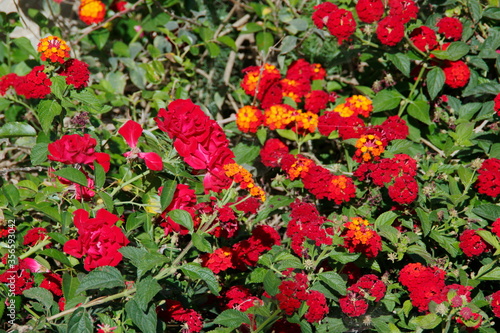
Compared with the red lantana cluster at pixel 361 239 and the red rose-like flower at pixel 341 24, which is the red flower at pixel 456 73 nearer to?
the red rose-like flower at pixel 341 24

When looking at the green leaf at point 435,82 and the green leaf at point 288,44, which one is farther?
the green leaf at point 288,44

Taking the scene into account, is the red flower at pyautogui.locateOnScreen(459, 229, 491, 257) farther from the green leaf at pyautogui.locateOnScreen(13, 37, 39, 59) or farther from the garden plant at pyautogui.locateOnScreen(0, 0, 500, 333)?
the green leaf at pyautogui.locateOnScreen(13, 37, 39, 59)

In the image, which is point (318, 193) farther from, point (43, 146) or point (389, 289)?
point (43, 146)

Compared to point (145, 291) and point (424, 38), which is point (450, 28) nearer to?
point (424, 38)

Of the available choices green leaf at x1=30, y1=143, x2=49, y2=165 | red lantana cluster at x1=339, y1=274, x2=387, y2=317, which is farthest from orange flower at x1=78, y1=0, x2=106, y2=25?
red lantana cluster at x1=339, y1=274, x2=387, y2=317


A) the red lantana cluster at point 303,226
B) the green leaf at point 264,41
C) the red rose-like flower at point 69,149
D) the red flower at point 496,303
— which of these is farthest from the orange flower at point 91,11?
the red flower at point 496,303

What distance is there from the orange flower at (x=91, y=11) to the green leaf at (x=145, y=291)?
1.97m

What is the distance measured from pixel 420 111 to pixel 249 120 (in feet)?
2.85

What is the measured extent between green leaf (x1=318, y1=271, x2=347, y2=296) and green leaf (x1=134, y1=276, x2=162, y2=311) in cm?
67

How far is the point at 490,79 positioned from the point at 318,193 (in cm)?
131

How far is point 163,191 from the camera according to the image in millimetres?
1949

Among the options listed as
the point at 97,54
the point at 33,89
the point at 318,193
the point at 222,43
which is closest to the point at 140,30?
the point at 97,54

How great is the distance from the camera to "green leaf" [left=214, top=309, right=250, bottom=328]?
209cm

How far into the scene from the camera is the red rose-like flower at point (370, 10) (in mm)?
2703
